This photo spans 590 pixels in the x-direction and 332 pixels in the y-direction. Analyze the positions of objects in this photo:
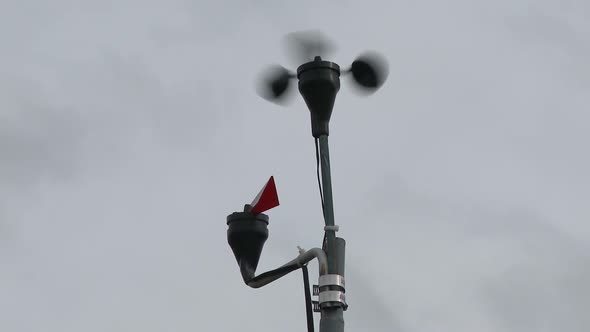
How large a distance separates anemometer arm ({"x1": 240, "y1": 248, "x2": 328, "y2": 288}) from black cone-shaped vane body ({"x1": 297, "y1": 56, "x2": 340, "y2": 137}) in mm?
1194

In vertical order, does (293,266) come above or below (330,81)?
below

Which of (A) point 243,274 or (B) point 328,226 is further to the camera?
(A) point 243,274

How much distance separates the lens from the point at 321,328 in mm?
8789

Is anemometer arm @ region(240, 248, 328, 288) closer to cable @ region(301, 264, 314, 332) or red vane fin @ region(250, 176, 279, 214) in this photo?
cable @ region(301, 264, 314, 332)

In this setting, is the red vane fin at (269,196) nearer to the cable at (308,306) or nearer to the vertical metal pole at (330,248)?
the vertical metal pole at (330,248)

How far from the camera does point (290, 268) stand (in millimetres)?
9492

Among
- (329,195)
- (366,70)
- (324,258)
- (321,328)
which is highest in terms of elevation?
(366,70)

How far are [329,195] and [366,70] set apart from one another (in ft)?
4.81

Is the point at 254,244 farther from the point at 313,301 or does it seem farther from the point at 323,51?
the point at 323,51

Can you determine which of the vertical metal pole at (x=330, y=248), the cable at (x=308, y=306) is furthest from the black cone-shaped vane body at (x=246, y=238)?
the vertical metal pole at (x=330, y=248)

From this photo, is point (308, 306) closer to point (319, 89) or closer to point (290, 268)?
point (290, 268)

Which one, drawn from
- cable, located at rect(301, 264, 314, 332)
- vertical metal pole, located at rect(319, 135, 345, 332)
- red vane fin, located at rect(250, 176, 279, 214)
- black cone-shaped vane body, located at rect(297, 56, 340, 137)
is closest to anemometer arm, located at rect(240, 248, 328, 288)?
vertical metal pole, located at rect(319, 135, 345, 332)

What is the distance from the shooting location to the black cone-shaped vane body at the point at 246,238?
9891 millimetres

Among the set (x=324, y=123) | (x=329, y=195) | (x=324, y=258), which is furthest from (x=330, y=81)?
(x=324, y=258)
